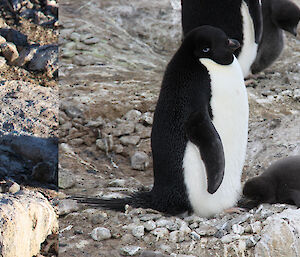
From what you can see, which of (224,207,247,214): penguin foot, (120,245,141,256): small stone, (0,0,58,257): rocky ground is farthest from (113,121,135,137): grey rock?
(120,245,141,256): small stone

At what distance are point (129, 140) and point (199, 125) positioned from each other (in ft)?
4.40

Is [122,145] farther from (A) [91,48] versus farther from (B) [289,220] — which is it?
(B) [289,220]

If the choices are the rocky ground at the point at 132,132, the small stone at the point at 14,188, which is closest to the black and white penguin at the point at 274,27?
the rocky ground at the point at 132,132

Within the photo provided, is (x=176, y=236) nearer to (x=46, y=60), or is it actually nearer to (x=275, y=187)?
(x=275, y=187)

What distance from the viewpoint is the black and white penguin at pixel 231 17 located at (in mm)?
4051

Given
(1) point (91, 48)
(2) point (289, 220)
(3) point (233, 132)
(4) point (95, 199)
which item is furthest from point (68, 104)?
(2) point (289, 220)

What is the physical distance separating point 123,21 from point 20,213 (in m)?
3.24

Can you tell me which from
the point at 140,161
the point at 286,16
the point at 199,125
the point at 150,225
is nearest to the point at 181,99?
the point at 199,125

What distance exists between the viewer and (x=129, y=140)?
12.2 ft

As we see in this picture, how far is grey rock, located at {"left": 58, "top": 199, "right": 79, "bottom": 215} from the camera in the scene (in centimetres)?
263

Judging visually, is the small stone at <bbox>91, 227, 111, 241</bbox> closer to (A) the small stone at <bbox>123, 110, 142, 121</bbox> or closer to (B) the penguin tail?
(B) the penguin tail

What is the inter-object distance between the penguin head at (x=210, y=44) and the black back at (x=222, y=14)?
156cm

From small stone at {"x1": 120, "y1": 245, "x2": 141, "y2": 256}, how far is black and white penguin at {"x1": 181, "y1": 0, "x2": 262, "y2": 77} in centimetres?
219

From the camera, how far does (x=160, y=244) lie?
2.32 metres
